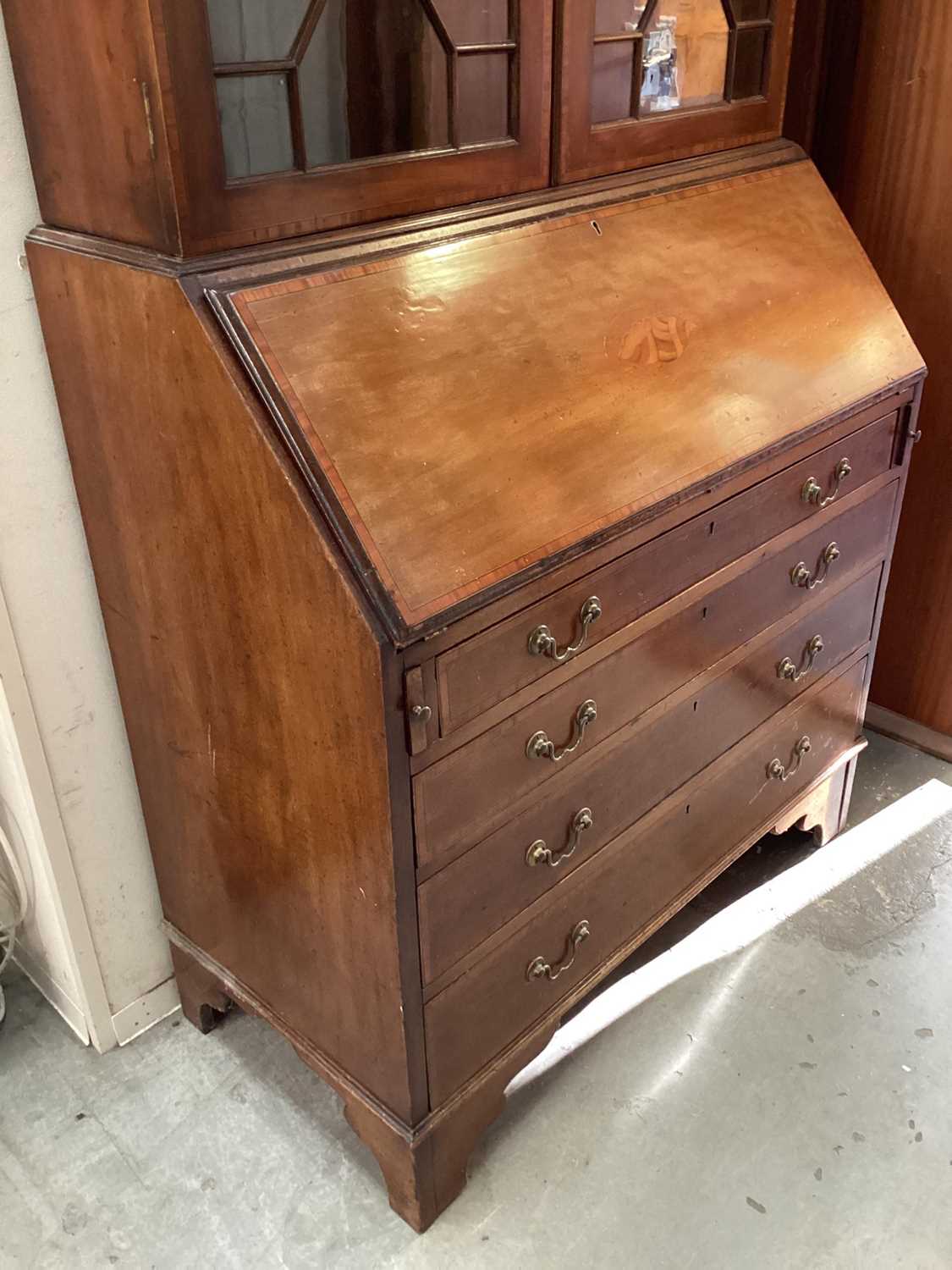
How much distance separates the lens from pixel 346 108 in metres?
1.18

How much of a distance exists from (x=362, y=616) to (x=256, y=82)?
0.56m

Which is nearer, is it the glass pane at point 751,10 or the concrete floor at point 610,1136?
the concrete floor at point 610,1136

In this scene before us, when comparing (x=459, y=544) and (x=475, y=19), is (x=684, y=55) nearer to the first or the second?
(x=475, y=19)

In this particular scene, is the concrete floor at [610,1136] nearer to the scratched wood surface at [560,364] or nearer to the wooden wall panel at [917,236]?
the wooden wall panel at [917,236]

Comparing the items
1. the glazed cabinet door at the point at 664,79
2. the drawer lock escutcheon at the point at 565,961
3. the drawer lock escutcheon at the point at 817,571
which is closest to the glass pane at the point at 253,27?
the glazed cabinet door at the point at 664,79

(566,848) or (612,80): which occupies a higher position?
(612,80)

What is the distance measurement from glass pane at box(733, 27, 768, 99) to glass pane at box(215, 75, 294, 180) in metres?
0.86

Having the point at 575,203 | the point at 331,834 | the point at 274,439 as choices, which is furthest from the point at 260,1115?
the point at 575,203

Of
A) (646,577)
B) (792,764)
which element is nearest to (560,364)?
(646,577)

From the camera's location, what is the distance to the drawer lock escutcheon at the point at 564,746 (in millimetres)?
1319

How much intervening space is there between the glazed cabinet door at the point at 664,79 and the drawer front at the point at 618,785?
2.53ft

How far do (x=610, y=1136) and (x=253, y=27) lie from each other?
60.3 inches

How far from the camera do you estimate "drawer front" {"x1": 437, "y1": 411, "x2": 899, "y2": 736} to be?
3.92 ft

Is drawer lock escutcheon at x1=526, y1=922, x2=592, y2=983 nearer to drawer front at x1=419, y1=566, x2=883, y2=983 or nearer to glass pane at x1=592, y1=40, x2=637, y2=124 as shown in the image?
drawer front at x1=419, y1=566, x2=883, y2=983
